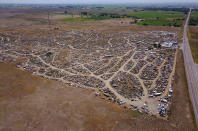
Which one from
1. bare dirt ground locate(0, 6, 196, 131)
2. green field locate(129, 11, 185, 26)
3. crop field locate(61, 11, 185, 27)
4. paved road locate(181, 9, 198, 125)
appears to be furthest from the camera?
crop field locate(61, 11, 185, 27)

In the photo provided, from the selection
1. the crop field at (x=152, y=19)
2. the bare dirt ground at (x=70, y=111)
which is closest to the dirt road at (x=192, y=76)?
the bare dirt ground at (x=70, y=111)

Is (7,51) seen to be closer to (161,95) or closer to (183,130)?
(161,95)

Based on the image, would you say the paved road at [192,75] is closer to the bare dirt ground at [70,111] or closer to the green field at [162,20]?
the bare dirt ground at [70,111]

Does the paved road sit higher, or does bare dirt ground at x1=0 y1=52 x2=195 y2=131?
the paved road

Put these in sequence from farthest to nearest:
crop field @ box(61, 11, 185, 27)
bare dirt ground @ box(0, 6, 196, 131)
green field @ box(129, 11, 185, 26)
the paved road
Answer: crop field @ box(61, 11, 185, 27) → green field @ box(129, 11, 185, 26) → the paved road → bare dirt ground @ box(0, 6, 196, 131)

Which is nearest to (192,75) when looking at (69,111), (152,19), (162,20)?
(69,111)

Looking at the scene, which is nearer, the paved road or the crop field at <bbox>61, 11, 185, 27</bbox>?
the paved road

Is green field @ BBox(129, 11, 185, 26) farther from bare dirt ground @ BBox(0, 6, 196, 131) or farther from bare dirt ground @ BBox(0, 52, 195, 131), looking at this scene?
bare dirt ground @ BBox(0, 52, 195, 131)

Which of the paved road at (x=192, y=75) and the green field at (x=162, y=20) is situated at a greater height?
the green field at (x=162, y=20)

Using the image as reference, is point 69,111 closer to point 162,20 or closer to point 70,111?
point 70,111

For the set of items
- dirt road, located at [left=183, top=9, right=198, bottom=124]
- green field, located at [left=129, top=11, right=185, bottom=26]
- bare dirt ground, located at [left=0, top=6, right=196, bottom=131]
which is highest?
green field, located at [left=129, top=11, right=185, bottom=26]

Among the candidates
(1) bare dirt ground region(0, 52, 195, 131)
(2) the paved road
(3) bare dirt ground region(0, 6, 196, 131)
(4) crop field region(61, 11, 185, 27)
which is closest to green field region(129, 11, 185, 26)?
(4) crop field region(61, 11, 185, 27)

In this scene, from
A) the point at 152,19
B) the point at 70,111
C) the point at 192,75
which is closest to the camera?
the point at 70,111
